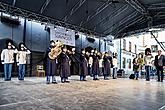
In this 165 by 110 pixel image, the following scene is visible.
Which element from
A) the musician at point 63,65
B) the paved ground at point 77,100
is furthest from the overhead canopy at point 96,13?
the paved ground at point 77,100

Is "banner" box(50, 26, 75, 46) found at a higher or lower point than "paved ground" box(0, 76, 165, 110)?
higher

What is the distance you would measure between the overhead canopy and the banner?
409mm

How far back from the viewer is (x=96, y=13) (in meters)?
12.9

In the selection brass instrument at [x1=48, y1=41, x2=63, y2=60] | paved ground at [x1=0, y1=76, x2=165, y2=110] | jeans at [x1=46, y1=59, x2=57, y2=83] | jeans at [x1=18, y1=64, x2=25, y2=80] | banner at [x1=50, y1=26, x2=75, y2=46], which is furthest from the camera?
banner at [x1=50, y1=26, x2=75, y2=46]

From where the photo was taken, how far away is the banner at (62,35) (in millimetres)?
11891

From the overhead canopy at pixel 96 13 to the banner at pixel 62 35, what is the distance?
409 mm

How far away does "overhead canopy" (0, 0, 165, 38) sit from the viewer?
10711 mm

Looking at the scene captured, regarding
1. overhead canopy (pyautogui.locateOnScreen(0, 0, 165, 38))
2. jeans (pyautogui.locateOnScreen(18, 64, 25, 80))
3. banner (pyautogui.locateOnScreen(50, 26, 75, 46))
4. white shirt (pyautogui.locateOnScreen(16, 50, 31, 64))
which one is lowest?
jeans (pyautogui.locateOnScreen(18, 64, 25, 80))

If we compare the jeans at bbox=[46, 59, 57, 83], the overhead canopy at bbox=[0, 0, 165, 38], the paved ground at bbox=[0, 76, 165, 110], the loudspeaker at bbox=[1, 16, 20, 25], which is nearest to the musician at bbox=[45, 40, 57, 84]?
the jeans at bbox=[46, 59, 57, 83]

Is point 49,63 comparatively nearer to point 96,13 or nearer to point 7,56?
point 7,56

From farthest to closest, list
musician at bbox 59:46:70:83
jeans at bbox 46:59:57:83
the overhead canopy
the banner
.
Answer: the banner < the overhead canopy < musician at bbox 59:46:70:83 < jeans at bbox 46:59:57:83

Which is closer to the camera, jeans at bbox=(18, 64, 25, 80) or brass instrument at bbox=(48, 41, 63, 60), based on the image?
brass instrument at bbox=(48, 41, 63, 60)

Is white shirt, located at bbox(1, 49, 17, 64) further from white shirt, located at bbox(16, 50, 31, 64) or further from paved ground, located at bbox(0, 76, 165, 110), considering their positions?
paved ground, located at bbox(0, 76, 165, 110)

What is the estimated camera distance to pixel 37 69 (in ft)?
41.9
